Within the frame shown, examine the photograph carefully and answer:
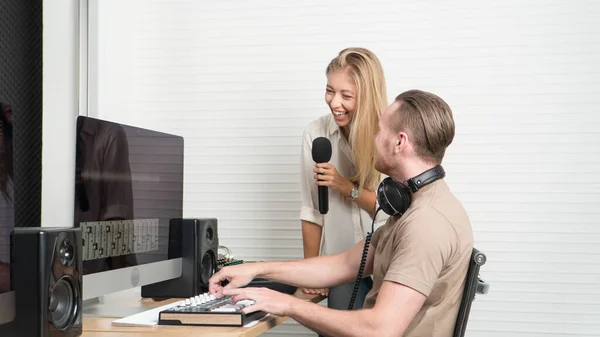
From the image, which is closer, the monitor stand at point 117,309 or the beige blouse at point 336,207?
the monitor stand at point 117,309

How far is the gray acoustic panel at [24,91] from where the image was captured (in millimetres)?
3527

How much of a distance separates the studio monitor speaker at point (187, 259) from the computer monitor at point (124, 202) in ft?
0.11

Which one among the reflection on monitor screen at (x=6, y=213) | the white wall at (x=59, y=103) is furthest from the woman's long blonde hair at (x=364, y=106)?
the reflection on monitor screen at (x=6, y=213)

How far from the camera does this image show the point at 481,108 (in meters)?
3.84

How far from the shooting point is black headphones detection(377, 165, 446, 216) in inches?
87.3

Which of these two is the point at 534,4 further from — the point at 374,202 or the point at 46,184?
the point at 46,184

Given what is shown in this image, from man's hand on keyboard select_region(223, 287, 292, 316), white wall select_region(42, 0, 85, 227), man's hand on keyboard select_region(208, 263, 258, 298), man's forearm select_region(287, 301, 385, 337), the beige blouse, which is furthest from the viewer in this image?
white wall select_region(42, 0, 85, 227)

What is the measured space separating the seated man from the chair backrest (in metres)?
0.05

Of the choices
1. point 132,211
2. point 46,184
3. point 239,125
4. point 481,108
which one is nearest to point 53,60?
point 46,184

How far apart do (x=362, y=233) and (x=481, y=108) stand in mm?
1056

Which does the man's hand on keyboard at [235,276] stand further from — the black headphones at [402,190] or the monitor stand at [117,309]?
the black headphones at [402,190]

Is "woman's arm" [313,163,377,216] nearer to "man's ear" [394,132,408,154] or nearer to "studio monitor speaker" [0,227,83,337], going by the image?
"man's ear" [394,132,408,154]

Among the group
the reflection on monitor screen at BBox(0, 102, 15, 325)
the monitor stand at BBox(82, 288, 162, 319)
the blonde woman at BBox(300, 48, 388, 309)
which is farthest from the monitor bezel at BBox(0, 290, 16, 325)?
the blonde woman at BBox(300, 48, 388, 309)

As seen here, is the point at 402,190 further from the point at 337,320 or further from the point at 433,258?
the point at 337,320
